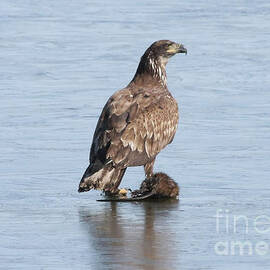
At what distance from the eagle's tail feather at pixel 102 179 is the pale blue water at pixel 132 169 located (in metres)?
0.15

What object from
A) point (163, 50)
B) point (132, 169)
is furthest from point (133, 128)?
point (163, 50)

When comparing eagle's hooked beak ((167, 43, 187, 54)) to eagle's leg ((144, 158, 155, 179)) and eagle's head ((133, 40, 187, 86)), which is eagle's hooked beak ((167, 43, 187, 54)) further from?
eagle's leg ((144, 158, 155, 179))

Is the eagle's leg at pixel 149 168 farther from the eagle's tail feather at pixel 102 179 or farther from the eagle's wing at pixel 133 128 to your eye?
the eagle's tail feather at pixel 102 179

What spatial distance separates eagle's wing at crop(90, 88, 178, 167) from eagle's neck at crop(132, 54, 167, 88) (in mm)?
287

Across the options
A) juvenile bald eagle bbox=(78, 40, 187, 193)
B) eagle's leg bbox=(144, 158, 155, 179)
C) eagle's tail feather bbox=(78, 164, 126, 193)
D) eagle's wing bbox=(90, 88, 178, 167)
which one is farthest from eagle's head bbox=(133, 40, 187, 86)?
eagle's tail feather bbox=(78, 164, 126, 193)

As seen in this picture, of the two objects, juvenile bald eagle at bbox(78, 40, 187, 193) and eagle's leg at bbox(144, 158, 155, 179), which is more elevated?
juvenile bald eagle at bbox(78, 40, 187, 193)

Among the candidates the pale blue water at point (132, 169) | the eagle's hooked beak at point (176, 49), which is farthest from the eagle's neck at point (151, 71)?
the pale blue water at point (132, 169)

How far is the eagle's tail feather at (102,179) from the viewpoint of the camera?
9.77m

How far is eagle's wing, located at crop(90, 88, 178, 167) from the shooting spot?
33.3 ft

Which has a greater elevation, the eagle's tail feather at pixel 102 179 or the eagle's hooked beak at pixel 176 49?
the eagle's hooked beak at pixel 176 49

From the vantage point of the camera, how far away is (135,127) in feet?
34.5

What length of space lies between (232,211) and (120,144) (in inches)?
52.9

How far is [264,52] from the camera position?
17219 millimetres

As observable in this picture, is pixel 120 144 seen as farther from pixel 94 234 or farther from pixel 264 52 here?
pixel 264 52
